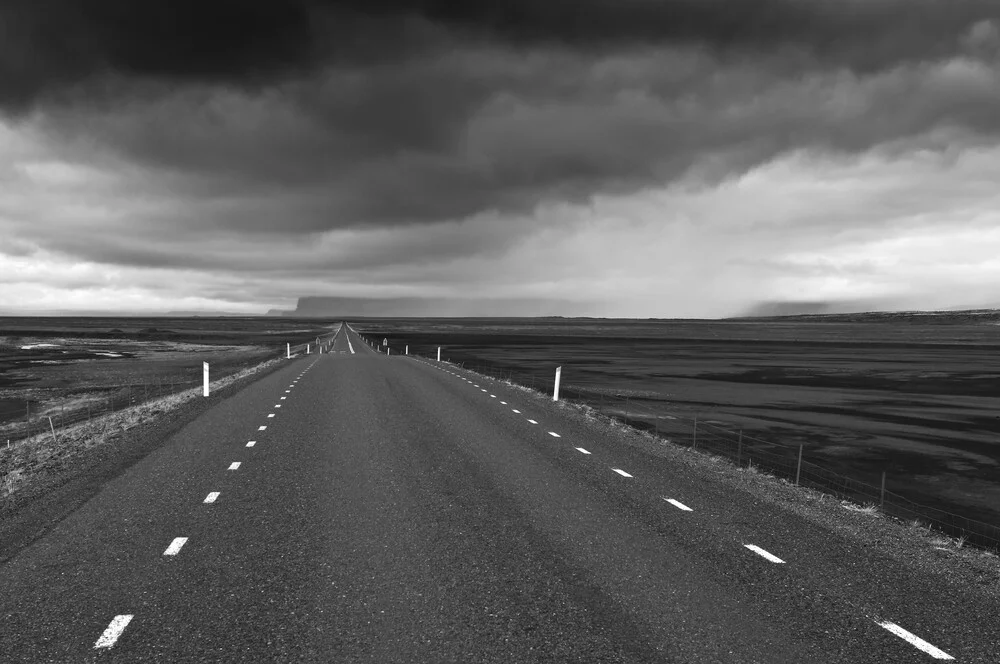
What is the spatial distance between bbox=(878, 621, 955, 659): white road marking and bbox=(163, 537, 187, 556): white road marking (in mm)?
7082

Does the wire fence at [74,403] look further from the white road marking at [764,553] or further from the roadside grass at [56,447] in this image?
the white road marking at [764,553]

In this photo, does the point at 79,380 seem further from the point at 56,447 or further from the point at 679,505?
the point at 679,505

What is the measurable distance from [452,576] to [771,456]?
42.5ft

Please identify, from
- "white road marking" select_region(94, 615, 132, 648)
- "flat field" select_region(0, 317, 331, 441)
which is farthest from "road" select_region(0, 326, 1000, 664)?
"flat field" select_region(0, 317, 331, 441)

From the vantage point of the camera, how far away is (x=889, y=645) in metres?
4.91

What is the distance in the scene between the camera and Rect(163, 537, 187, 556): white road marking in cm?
648

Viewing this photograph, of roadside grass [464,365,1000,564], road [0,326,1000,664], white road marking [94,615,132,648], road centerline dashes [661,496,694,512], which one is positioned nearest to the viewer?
white road marking [94,615,132,648]

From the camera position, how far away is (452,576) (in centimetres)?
605

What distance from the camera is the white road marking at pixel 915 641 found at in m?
4.77

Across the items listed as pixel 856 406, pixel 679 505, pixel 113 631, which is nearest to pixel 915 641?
pixel 679 505

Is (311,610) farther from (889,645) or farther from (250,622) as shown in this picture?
(889,645)

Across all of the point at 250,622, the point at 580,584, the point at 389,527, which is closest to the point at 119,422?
the point at 389,527

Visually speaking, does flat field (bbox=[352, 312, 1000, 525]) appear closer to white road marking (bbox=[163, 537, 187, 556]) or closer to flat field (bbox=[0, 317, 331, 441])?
white road marking (bbox=[163, 537, 187, 556])

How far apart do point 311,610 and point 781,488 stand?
335 inches
